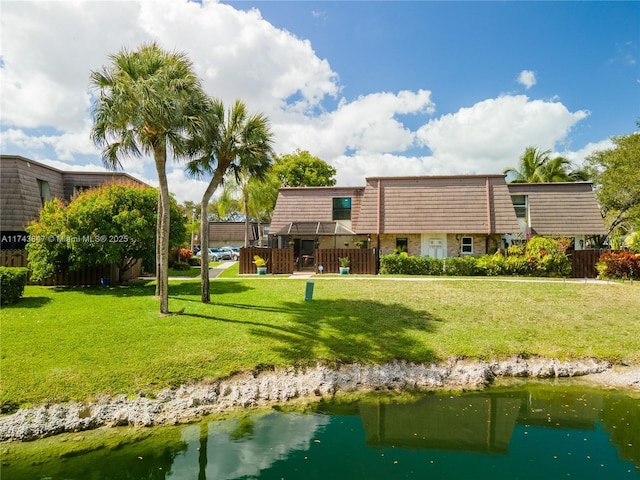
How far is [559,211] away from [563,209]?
1.15 feet

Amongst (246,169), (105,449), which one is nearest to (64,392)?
(105,449)

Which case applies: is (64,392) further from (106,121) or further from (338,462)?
(106,121)

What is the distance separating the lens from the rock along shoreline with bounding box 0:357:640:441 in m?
7.75

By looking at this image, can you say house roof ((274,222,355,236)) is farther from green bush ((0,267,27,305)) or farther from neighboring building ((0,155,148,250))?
green bush ((0,267,27,305))

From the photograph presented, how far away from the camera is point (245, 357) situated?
402 inches

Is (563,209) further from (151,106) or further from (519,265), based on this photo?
(151,106)

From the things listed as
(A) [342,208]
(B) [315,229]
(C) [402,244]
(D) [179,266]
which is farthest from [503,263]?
(D) [179,266]

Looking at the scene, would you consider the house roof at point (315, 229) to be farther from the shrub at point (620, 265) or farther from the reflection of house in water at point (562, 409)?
the reflection of house in water at point (562, 409)

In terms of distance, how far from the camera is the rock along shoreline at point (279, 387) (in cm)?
775

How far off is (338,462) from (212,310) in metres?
7.97

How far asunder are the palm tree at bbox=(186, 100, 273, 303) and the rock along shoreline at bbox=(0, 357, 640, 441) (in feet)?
19.7

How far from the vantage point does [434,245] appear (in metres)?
25.8

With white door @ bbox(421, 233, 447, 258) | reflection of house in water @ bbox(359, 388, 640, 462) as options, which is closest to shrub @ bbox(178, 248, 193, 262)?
white door @ bbox(421, 233, 447, 258)

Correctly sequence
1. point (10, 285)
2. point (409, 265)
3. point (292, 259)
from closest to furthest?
point (10, 285) < point (409, 265) < point (292, 259)
